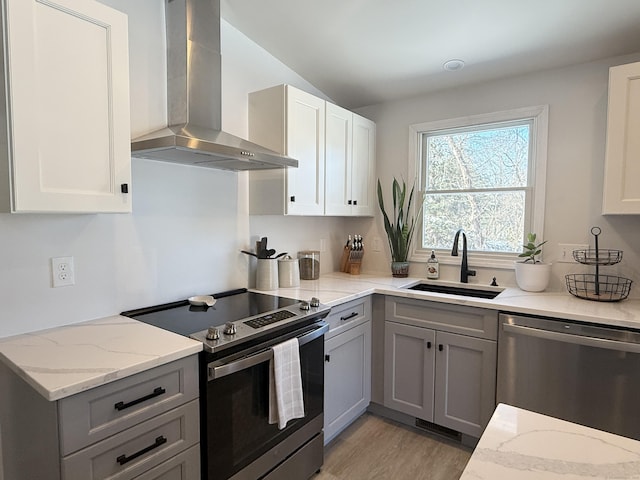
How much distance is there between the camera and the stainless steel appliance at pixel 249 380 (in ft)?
4.91

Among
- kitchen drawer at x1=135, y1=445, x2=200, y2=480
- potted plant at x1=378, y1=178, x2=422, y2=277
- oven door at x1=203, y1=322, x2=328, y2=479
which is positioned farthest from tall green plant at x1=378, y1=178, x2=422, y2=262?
kitchen drawer at x1=135, y1=445, x2=200, y2=480

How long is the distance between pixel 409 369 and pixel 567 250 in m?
1.31

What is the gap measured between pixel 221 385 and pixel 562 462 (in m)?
1.16

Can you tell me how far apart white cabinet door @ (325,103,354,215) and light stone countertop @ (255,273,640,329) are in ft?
1.84

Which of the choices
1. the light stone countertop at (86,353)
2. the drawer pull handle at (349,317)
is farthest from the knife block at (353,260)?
the light stone countertop at (86,353)

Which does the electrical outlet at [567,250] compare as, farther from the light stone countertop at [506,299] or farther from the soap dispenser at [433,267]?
the soap dispenser at [433,267]

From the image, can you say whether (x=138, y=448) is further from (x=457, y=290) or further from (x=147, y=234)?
(x=457, y=290)

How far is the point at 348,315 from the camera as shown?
2.39 metres

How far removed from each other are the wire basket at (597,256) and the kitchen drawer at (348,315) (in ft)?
Answer: 4.45

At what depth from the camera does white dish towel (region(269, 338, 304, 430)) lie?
1711 mm

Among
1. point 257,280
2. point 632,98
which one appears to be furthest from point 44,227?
point 632,98

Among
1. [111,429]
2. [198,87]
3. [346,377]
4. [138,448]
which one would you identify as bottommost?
[346,377]

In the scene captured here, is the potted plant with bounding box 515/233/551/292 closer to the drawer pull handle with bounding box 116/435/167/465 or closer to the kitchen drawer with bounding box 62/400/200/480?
the kitchen drawer with bounding box 62/400/200/480

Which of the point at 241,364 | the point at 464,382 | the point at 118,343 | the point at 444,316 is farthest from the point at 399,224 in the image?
the point at 118,343
